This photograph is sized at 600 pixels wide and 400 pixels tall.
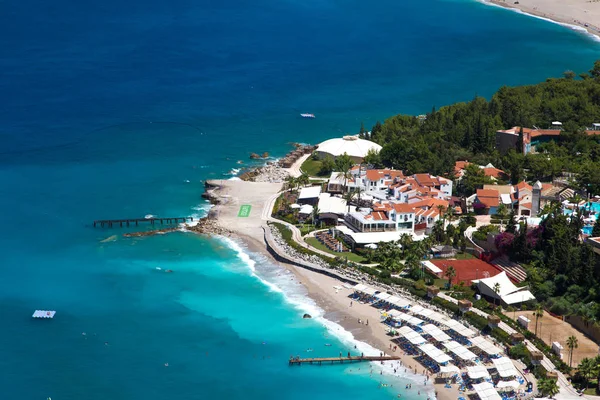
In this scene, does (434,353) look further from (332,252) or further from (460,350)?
(332,252)

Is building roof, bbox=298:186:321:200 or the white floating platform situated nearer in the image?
the white floating platform

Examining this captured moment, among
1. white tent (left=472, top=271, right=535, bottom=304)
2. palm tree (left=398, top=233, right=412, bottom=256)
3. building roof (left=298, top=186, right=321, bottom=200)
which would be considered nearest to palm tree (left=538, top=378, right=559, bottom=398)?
white tent (left=472, top=271, right=535, bottom=304)

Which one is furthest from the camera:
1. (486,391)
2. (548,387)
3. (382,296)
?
(382,296)

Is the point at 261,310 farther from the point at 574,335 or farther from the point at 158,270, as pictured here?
the point at 574,335

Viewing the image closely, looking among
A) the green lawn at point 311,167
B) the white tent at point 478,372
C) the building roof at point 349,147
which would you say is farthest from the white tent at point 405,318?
the building roof at point 349,147

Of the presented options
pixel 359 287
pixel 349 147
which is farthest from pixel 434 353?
pixel 349 147

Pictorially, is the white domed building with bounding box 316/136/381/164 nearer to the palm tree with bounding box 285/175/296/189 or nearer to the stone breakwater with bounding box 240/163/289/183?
the stone breakwater with bounding box 240/163/289/183

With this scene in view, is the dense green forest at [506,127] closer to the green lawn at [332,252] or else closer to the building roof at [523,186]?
the building roof at [523,186]
